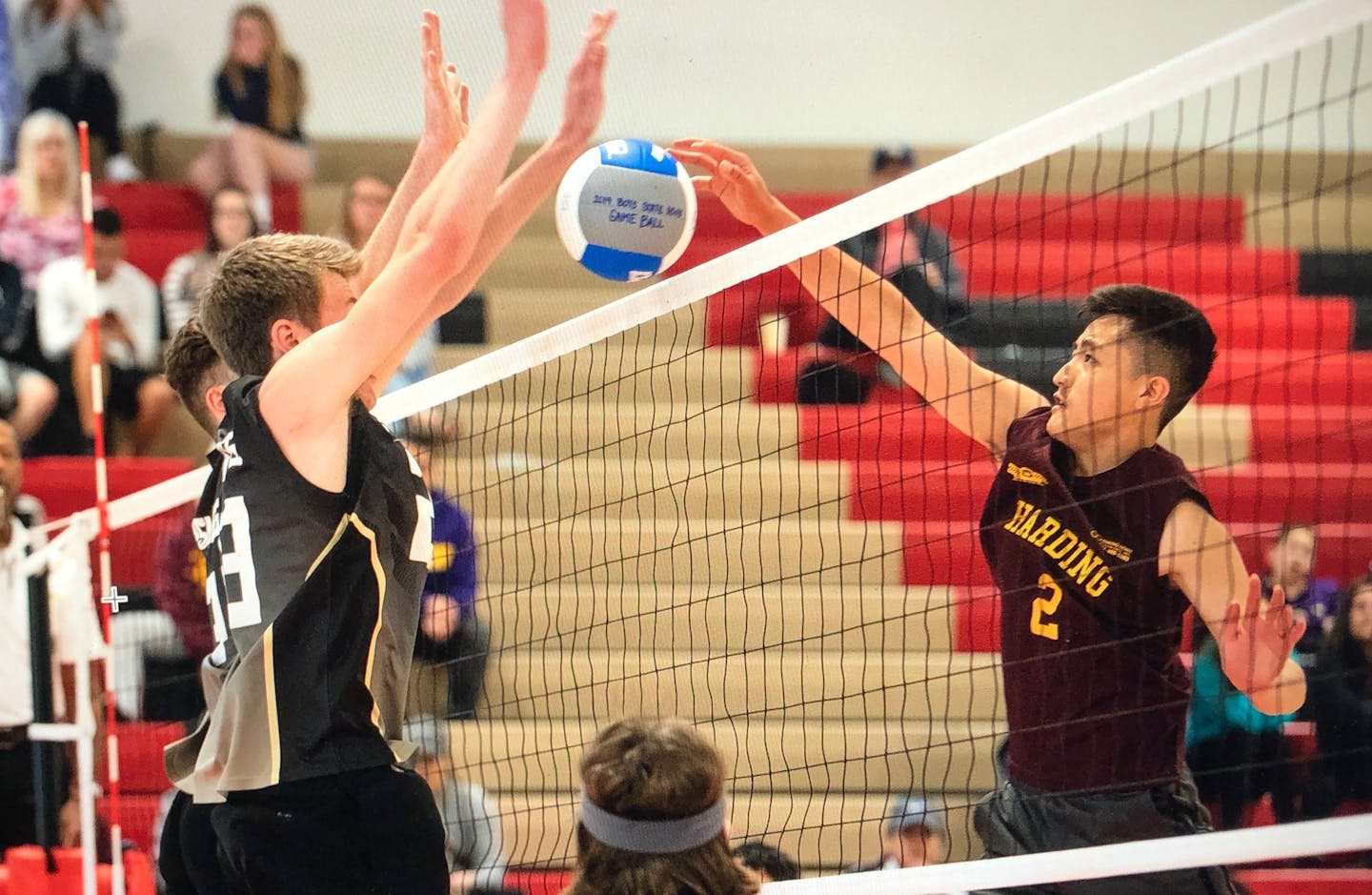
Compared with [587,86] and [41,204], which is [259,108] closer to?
[41,204]

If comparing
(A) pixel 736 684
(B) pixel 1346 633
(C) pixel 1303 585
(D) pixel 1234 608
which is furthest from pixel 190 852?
(C) pixel 1303 585

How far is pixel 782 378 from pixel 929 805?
268cm

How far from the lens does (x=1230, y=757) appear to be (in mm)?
5625

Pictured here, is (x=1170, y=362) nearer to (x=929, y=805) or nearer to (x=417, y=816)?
(x=417, y=816)

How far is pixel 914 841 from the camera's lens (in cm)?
548

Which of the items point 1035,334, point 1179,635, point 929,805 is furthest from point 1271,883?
point 1035,334

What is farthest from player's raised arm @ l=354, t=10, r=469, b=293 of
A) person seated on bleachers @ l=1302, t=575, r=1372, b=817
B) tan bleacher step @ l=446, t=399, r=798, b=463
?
tan bleacher step @ l=446, t=399, r=798, b=463

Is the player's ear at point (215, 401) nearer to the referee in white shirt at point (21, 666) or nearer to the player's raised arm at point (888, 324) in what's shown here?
the player's raised arm at point (888, 324)

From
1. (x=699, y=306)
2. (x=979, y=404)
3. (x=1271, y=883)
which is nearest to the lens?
(x=979, y=404)

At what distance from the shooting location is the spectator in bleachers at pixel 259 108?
9.04 metres

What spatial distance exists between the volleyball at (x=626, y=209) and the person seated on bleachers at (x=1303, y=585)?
10.8 ft

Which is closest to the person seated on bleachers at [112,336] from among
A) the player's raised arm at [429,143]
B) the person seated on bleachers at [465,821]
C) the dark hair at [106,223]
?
the dark hair at [106,223]

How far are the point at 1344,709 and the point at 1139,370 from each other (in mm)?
2770

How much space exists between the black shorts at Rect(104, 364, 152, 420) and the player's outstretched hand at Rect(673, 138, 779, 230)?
5.25 meters
